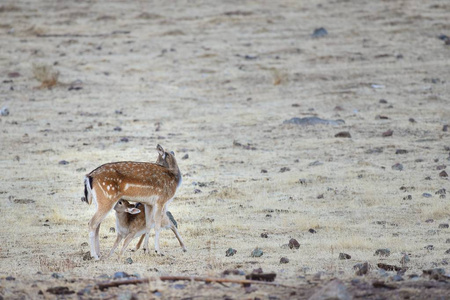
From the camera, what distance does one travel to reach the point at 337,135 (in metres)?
19.9

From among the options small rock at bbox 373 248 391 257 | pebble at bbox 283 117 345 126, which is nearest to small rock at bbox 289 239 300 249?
small rock at bbox 373 248 391 257

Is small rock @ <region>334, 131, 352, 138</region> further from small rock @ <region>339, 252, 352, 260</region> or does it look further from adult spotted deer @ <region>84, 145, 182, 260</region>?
small rock @ <region>339, 252, 352, 260</region>

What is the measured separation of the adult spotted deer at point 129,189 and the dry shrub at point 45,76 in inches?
669

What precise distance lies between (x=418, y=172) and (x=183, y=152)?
18.1 feet

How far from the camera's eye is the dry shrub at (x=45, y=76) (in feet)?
89.8

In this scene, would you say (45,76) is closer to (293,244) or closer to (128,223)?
(128,223)

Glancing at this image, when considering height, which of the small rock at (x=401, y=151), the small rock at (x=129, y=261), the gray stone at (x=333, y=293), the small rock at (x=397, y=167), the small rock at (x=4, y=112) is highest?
the gray stone at (x=333, y=293)

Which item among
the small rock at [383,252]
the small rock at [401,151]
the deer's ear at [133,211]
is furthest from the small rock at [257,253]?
the small rock at [401,151]

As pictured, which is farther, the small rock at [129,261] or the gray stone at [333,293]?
the small rock at [129,261]

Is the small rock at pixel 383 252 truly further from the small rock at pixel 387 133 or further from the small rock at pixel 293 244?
the small rock at pixel 387 133

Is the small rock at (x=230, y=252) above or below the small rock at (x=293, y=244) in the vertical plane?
above

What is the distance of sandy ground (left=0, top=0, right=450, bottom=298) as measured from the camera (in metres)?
10.9

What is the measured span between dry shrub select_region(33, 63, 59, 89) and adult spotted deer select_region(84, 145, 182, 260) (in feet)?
55.8

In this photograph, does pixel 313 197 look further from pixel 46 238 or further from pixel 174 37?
pixel 174 37
